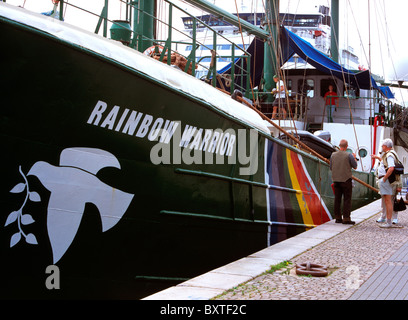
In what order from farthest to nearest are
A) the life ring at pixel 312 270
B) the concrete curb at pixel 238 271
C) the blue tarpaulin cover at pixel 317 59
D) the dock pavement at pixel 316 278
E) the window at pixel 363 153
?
the blue tarpaulin cover at pixel 317 59
the window at pixel 363 153
the life ring at pixel 312 270
the dock pavement at pixel 316 278
the concrete curb at pixel 238 271

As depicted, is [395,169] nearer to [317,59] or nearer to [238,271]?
[238,271]

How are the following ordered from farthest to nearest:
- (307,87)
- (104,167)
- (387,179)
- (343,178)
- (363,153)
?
(307,87) → (363,153) → (343,178) → (387,179) → (104,167)

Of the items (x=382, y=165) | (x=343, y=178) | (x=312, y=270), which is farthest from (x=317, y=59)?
(x=312, y=270)

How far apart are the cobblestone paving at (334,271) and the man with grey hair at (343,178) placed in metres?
1.00

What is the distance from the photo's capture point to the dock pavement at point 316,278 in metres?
4.59

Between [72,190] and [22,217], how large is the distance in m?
0.50

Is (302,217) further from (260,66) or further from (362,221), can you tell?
(260,66)

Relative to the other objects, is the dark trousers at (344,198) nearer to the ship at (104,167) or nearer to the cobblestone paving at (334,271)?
the cobblestone paving at (334,271)

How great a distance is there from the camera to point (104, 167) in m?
5.26

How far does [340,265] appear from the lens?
5.97 m

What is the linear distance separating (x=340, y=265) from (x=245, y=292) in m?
1.67

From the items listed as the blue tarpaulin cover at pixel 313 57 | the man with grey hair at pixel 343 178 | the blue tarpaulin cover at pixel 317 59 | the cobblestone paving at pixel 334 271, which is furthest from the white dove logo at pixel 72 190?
the blue tarpaulin cover at pixel 317 59

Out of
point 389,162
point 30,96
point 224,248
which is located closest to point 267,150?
point 224,248
